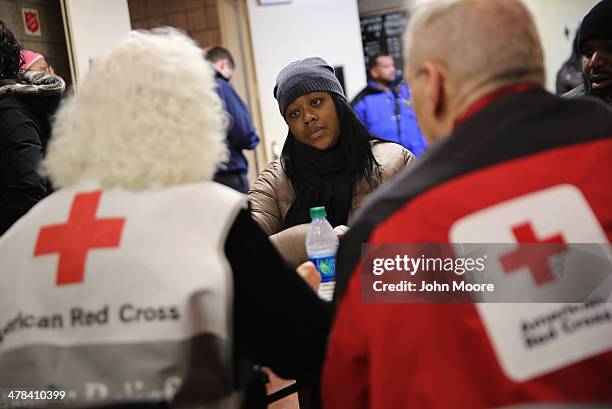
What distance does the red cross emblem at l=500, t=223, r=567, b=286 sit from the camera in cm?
109

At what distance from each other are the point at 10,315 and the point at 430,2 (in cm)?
97

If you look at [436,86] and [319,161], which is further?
[319,161]

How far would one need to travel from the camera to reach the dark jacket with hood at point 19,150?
8.52 feet

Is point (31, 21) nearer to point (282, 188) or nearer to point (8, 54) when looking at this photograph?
point (8, 54)

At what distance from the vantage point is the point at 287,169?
2.54 metres

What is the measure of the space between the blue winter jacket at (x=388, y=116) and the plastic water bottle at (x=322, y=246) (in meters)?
2.87

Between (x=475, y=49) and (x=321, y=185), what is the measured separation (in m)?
1.33

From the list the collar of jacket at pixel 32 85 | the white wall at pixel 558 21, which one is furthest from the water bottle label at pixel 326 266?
the white wall at pixel 558 21

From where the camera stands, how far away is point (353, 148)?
2479 millimetres

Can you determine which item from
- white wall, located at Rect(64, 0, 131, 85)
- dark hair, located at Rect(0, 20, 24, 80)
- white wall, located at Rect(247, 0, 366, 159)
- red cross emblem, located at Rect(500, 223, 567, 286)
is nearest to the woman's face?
dark hair, located at Rect(0, 20, 24, 80)

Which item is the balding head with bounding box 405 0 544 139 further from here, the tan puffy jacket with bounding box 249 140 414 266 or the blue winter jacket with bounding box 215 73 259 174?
the blue winter jacket with bounding box 215 73 259 174

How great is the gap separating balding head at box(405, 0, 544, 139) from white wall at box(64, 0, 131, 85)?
2.72 metres

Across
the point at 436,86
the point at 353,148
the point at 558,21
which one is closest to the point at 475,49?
the point at 436,86

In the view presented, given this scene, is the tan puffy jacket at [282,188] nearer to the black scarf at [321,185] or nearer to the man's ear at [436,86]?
the black scarf at [321,185]
